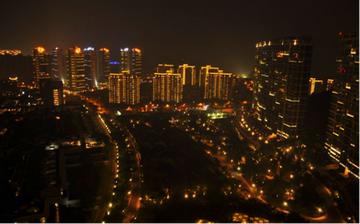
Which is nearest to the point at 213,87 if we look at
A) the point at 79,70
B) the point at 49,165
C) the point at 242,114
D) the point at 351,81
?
the point at 242,114

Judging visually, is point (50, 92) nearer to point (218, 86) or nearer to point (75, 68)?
point (75, 68)

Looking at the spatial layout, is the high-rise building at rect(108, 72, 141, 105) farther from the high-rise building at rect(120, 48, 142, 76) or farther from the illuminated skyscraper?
the high-rise building at rect(120, 48, 142, 76)

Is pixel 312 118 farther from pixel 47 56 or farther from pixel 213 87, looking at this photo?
pixel 47 56

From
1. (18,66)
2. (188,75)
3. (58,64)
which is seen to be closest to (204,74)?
(188,75)

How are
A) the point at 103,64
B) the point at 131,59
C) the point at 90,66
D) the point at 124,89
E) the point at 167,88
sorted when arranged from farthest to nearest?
the point at 103,64, the point at 131,59, the point at 90,66, the point at 167,88, the point at 124,89

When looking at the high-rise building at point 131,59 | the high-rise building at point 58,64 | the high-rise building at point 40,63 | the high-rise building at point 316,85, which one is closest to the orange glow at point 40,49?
the high-rise building at point 40,63
